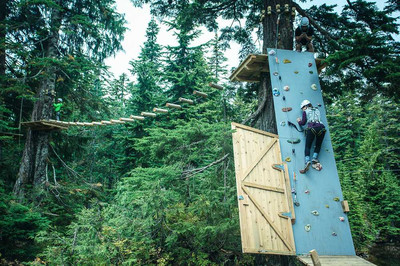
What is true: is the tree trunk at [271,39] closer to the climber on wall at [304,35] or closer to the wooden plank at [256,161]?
the climber on wall at [304,35]

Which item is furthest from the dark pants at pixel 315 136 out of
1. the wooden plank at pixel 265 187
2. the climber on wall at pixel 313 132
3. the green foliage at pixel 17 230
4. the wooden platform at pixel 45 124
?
the wooden platform at pixel 45 124

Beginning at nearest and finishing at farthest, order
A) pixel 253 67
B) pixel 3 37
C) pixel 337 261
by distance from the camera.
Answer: pixel 337 261 < pixel 253 67 < pixel 3 37

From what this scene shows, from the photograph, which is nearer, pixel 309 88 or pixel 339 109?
pixel 309 88

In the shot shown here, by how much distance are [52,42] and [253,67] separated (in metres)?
9.11

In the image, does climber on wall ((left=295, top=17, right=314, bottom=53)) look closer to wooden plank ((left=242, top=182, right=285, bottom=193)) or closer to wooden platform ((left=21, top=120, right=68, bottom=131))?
wooden plank ((left=242, top=182, right=285, bottom=193))

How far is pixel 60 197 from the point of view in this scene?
31.5 ft

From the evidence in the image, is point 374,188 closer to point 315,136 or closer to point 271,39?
point 315,136

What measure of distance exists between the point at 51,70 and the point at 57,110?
1.64 metres

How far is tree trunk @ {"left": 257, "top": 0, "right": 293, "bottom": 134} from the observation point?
211 inches

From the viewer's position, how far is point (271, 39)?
5.55 m

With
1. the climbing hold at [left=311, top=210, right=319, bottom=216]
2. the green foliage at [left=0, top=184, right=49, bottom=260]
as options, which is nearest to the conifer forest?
the green foliage at [left=0, top=184, right=49, bottom=260]

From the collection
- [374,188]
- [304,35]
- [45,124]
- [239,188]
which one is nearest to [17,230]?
[45,124]

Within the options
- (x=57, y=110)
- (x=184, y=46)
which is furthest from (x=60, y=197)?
(x=184, y=46)

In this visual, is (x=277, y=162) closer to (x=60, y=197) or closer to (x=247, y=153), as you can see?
(x=247, y=153)
